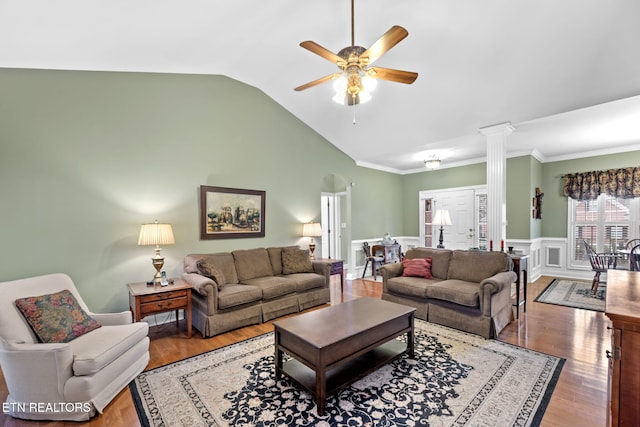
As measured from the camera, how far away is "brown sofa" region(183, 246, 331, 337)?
3375 mm

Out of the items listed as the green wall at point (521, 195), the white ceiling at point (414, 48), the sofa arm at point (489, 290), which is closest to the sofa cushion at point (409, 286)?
the sofa arm at point (489, 290)

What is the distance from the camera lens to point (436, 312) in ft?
11.8

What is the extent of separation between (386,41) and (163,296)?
3.30m

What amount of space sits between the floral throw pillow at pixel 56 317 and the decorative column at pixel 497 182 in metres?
4.96

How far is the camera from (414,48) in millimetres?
3383

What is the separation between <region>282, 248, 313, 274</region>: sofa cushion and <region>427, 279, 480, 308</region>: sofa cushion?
6.27 feet

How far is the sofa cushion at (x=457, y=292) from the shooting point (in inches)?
128

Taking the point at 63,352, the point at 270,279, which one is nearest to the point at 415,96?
the point at 270,279

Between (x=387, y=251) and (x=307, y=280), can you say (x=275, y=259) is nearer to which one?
(x=307, y=280)

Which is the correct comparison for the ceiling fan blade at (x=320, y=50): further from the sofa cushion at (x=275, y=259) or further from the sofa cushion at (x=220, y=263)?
the sofa cushion at (x=275, y=259)

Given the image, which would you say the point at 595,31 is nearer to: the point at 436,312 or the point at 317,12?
the point at 317,12

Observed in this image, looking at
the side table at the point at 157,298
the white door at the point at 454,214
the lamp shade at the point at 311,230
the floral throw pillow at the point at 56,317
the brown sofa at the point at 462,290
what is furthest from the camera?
the white door at the point at 454,214

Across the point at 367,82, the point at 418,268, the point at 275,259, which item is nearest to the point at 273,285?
the point at 275,259

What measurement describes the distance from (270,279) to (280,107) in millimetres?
2978
